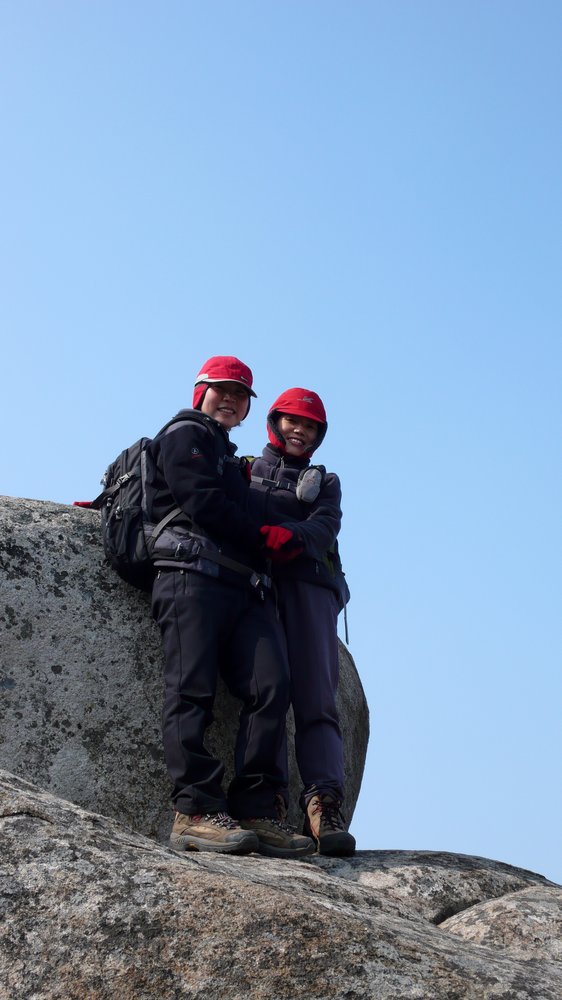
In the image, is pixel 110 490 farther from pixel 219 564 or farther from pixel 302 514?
pixel 302 514

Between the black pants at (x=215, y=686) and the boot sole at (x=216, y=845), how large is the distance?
30 cm

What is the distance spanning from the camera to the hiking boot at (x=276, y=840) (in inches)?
295

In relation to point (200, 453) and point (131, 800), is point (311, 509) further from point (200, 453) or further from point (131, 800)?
point (131, 800)

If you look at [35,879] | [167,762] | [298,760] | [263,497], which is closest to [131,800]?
[167,762]

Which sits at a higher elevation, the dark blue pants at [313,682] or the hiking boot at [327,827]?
the dark blue pants at [313,682]

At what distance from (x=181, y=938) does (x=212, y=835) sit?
10.0 ft

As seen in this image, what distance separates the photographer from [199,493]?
8047 mm

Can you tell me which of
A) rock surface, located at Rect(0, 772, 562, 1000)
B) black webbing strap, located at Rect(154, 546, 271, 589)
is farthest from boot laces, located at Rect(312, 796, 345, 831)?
rock surface, located at Rect(0, 772, 562, 1000)

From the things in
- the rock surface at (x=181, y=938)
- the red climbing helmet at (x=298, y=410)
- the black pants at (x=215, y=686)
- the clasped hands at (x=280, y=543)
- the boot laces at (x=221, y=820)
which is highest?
the red climbing helmet at (x=298, y=410)

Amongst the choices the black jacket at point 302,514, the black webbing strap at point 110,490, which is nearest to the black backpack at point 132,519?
the black webbing strap at point 110,490

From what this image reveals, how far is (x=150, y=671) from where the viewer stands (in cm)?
850

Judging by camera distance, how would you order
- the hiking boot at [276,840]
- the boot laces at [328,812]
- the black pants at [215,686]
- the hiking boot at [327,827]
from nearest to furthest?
the hiking boot at [276,840] → the black pants at [215,686] → the hiking boot at [327,827] → the boot laces at [328,812]

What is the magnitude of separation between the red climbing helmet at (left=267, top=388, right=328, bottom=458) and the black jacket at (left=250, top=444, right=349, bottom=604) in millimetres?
127

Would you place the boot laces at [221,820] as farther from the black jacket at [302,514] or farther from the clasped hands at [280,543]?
the black jacket at [302,514]
